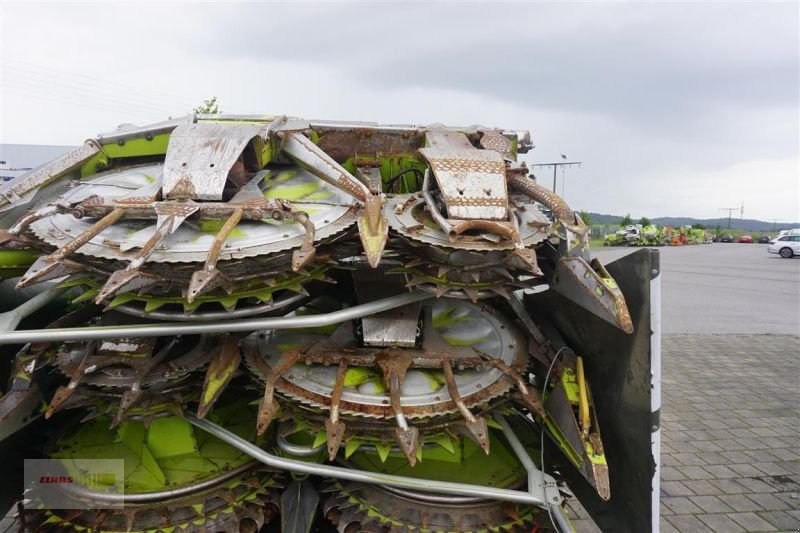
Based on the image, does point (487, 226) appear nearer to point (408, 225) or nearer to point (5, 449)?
point (408, 225)

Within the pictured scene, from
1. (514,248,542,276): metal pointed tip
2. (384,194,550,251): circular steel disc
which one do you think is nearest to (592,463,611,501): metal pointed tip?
(514,248,542,276): metal pointed tip

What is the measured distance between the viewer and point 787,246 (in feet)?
83.1

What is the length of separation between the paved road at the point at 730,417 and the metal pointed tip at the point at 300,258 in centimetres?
305

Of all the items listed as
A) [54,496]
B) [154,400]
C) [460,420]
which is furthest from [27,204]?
[460,420]

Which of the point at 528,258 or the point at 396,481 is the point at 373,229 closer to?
the point at 528,258

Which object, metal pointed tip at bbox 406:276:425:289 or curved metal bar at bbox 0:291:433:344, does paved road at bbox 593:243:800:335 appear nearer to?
metal pointed tip at bbox 406:276:425:289

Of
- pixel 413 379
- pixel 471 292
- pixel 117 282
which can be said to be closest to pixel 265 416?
pixel 413 379

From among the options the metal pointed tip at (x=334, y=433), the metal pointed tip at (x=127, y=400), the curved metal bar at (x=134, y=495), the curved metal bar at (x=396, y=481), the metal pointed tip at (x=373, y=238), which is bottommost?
the curved metal bar at (x=134, y=495)

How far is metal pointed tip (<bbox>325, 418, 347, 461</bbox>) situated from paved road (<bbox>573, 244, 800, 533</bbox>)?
243 centimetres

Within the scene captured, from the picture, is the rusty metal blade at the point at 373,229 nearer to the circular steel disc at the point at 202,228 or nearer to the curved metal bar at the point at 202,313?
the circular steel disc at the point at 202,228

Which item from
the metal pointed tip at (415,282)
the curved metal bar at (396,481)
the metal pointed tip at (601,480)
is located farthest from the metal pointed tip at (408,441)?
the metal pointed tip at (601,480)

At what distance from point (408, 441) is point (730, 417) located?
530 centimetres

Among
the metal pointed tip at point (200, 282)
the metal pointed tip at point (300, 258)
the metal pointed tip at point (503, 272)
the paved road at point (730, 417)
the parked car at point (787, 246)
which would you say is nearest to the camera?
the metal pointed tip at point (200, 282)

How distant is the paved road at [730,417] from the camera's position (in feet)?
13.0
